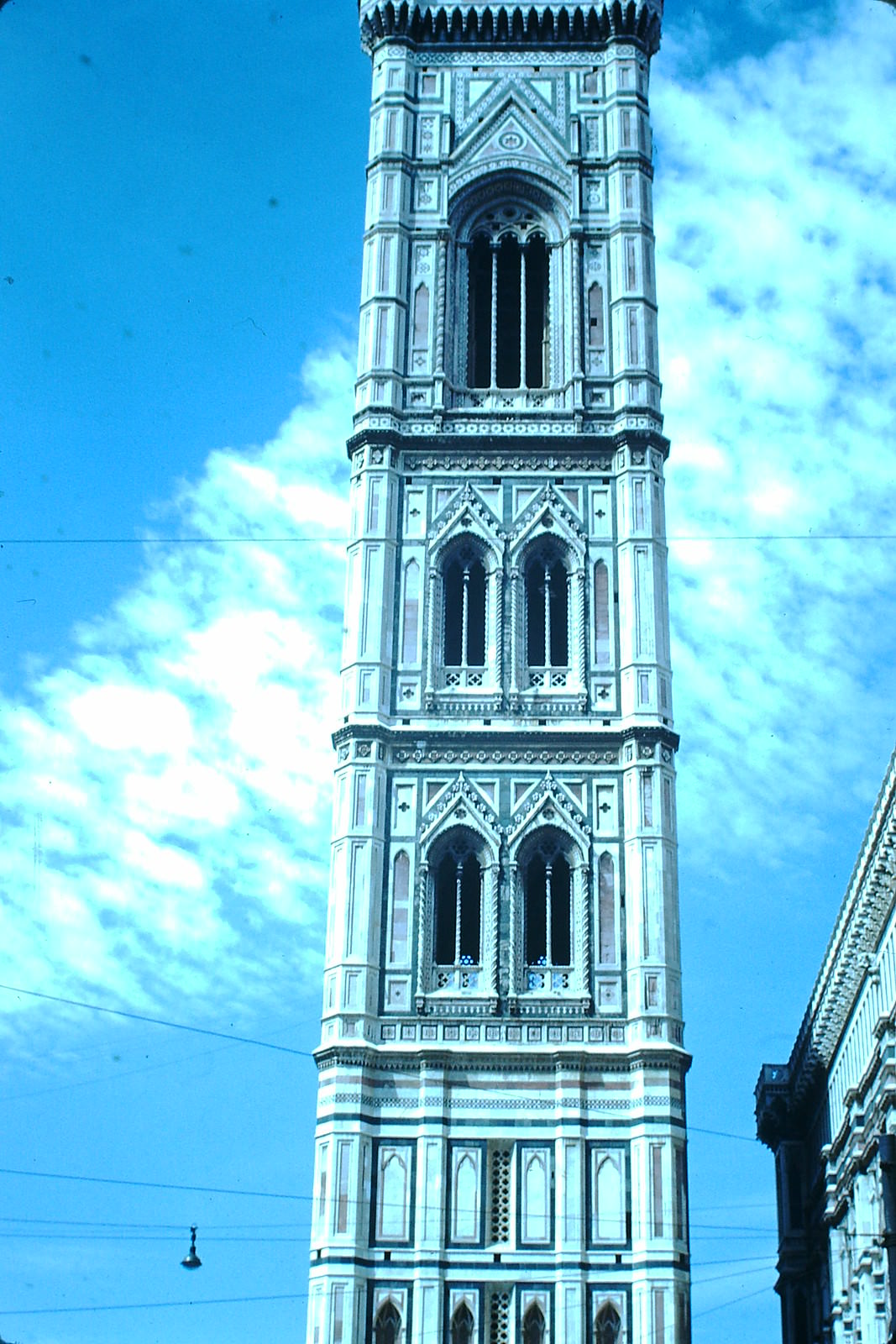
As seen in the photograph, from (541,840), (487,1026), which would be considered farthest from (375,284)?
(487,1026)

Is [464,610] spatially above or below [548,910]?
above

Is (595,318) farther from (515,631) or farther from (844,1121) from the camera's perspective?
(844,1121)

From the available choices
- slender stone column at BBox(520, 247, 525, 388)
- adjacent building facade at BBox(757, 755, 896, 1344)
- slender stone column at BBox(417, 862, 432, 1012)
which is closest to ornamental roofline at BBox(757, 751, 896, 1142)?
adjacent building facade at BBox(757, 755, 896, 1344)

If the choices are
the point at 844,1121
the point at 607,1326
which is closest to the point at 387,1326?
the point at 607,1326

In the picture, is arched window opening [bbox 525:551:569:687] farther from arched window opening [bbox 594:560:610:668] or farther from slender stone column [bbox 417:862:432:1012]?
slender stone column [bbox 417:862:432:1012]

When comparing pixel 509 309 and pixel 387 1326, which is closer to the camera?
pixel 387 1326

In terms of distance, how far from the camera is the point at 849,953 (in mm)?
36156

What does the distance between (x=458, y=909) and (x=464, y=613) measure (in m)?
6.45

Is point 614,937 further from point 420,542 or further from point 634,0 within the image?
point 634,0

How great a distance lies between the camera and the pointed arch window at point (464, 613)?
42.9 metres

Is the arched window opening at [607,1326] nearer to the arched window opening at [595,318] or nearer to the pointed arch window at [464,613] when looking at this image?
the pointed arch window at [464,613]

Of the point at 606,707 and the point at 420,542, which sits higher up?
the point at 420,542

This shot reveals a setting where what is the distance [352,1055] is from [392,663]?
8.28 metres

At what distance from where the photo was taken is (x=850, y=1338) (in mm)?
38156
